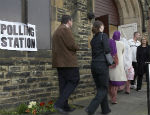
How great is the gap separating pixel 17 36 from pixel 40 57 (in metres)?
0.71

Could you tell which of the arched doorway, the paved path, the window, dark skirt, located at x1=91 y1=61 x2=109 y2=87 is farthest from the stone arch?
dark skirt, located at x1=91 y1=61 x2=109 y2=87

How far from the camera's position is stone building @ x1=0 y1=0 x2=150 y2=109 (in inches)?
193

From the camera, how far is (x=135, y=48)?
320 inches

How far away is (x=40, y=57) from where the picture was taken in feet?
18.0

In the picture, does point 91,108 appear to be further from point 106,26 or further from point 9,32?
point 106,26

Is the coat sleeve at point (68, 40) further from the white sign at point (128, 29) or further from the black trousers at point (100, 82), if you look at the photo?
the white sign at point (128, 29)

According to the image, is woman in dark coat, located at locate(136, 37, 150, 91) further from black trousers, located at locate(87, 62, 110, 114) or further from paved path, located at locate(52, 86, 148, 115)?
black trousers, located at locate(87, 62, 110, 114)

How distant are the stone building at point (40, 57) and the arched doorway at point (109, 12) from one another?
0.96 meters

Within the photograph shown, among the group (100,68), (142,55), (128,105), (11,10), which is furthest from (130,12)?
A: (100,68)

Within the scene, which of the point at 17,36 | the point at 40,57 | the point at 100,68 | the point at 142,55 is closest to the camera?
the point at 100,68

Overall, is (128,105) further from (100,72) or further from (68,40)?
(68,40)

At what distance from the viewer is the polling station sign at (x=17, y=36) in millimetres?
4906

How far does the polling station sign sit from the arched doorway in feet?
9.57

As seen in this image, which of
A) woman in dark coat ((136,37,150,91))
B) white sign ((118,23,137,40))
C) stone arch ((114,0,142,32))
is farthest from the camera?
stone arch ((114,0,142,32))
